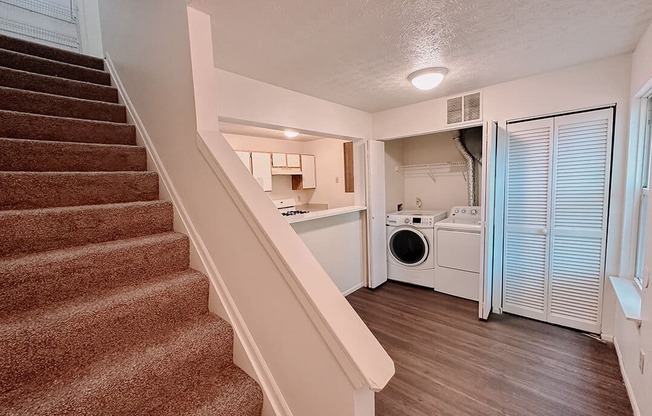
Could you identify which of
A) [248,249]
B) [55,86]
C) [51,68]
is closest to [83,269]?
[248,249]

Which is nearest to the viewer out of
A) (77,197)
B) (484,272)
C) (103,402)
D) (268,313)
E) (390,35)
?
(103,402)

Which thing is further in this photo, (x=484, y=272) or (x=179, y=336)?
(x=484, y=272)

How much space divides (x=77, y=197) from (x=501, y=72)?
3171 mm

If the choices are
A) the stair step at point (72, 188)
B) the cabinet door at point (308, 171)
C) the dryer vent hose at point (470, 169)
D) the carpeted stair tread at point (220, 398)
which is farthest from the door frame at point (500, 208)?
the cabinet door at point (308, 171)

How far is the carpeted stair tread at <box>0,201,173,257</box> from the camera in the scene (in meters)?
1.12

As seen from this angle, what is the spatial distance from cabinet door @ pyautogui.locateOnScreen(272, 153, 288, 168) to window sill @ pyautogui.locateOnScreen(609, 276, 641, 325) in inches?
166

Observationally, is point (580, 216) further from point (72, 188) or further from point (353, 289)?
point (72, 188)

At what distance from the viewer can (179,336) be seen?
112 centimetres

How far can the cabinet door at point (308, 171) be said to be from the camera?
5.20 m

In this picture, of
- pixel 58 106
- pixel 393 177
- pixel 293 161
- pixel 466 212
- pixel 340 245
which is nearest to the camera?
pixel 58 106

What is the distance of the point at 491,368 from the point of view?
2062 mm

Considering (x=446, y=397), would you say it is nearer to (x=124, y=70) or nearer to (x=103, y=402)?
(x=103, y=402)

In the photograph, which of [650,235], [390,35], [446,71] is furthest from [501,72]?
[650,235]

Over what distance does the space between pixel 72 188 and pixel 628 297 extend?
136 inches
